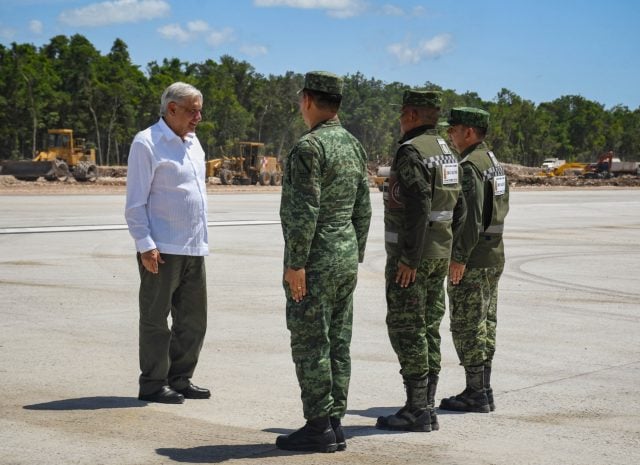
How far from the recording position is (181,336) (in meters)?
6.74

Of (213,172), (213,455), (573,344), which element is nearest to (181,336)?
(213,455)

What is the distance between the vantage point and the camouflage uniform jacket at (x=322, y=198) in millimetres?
5223

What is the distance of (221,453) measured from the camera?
5.34m

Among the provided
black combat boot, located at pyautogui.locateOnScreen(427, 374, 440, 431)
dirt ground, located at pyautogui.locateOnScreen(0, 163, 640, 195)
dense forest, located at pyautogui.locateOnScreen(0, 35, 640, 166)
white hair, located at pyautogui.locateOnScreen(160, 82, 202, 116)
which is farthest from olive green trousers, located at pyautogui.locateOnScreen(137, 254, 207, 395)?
dense forest, located at pyautogui.locateOnScreen(0, 35, 640, 166)

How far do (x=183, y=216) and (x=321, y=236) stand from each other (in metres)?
1.50

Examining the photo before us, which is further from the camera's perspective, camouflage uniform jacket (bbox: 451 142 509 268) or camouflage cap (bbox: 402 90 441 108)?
camouflage uniform jacket (bbox: 451 142 509 268)

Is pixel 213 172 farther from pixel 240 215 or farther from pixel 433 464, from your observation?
pixel 433 464

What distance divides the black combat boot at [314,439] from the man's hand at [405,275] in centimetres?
96

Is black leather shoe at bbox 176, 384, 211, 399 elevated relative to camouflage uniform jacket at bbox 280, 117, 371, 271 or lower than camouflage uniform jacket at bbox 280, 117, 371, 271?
lower

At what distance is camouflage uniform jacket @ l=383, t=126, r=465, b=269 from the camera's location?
582cm

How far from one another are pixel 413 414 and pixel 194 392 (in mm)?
1496

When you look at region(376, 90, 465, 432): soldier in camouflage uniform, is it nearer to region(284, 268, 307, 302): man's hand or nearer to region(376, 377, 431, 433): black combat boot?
region(376, 377, 431, 433): black combat boot

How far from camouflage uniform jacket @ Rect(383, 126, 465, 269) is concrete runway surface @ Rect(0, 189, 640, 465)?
1084mm

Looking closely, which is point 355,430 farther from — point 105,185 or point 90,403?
point 105,185
